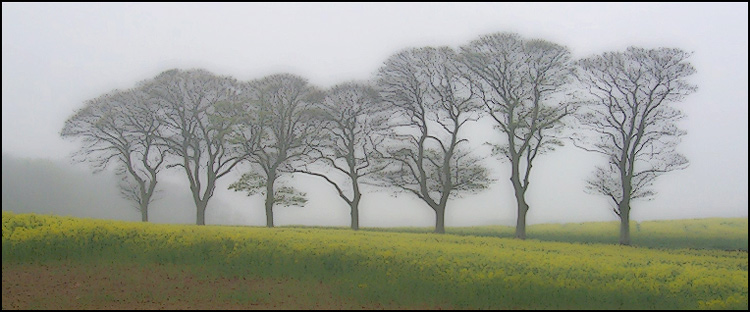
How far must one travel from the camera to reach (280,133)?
5047 cm

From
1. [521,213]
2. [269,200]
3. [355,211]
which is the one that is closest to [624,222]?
[521,213]

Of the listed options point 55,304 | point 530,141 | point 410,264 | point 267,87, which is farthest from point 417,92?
point 55,304

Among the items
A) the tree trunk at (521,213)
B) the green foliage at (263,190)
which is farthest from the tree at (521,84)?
the green foliage at (263,190)

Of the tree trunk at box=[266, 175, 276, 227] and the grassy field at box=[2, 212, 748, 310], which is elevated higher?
the tree trunk at box=[266, 175, 276, 227]

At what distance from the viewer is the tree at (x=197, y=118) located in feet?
165

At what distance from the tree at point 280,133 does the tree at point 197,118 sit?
2114 mm

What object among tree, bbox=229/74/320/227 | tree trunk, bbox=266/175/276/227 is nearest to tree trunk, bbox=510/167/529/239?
tree, bbox=229/74/320/227

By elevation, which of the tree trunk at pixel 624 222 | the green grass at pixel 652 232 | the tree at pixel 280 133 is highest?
the tree at pixel 280 133

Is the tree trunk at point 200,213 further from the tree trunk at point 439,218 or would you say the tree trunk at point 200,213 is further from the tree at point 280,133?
the tree trunk at point 439,218

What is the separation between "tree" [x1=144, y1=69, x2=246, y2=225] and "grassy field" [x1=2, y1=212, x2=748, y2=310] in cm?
1983

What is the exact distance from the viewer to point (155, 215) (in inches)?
2266

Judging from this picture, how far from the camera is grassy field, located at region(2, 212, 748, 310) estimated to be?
75.5 ft

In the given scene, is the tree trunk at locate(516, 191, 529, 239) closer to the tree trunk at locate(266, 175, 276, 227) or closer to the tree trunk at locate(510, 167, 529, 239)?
the tree trunk at locate(510, 167, 529, 239)

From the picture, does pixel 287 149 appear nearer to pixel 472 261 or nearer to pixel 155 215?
pixel 155 215
